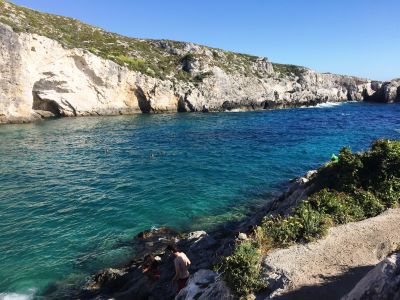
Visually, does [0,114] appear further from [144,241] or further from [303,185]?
[303,185]

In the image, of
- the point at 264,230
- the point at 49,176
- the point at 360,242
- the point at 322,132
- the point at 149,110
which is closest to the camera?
the point at 360,242

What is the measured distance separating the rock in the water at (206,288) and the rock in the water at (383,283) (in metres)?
3.94

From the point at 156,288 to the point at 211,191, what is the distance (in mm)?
14423

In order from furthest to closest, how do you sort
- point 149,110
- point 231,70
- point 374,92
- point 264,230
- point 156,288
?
1. point 374,92
2. point 231,70
3. point 149,110
4. point 156,288
5. point 264,230

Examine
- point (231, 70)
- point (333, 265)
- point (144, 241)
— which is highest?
point (231, 70)

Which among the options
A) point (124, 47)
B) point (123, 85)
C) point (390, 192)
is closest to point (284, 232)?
point (390, 192)

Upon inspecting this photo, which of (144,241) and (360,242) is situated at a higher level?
(360,242)

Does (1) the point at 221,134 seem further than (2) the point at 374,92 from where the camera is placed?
No

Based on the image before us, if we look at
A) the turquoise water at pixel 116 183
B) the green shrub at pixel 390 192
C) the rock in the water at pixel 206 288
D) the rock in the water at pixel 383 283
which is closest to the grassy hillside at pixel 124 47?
the turquoise water at pixel 116 183

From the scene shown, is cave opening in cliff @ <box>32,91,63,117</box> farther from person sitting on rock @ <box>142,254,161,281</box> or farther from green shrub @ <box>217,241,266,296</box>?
green shrub @ <box>217,241,266,296</box>

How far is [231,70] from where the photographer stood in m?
108

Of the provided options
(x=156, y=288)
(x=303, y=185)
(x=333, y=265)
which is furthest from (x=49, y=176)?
(x=333, y=265)

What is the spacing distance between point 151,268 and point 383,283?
10757 millimetres

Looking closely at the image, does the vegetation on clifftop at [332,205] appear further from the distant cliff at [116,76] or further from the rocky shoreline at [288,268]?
the distant cliff at [116,76]
